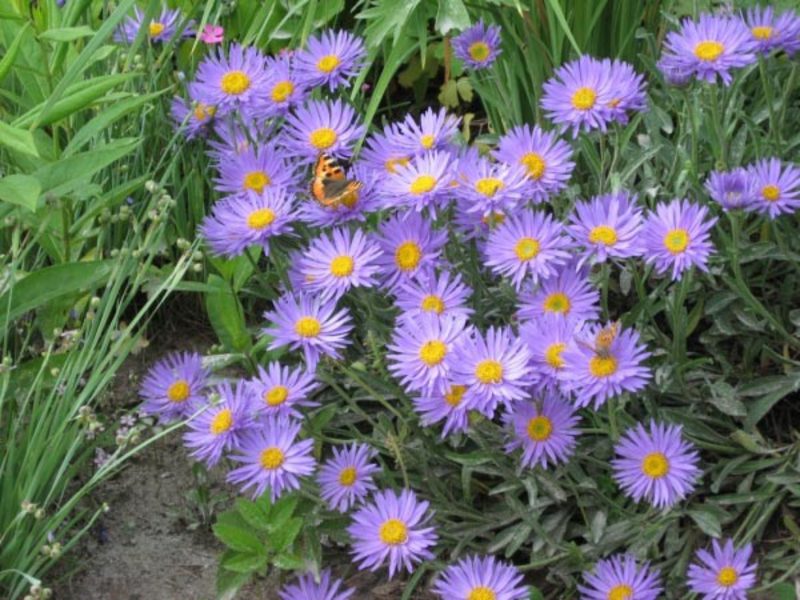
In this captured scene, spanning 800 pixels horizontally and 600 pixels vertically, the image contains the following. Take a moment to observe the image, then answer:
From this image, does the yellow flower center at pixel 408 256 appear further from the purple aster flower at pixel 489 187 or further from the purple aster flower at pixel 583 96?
the purple aster flower at pixel 583 96

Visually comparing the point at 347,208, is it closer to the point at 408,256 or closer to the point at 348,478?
the point at 408,256

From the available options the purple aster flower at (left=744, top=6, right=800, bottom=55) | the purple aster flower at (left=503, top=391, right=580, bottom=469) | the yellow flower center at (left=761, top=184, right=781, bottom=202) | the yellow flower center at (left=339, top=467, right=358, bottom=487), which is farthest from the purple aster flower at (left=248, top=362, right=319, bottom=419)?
the purple aster flower at (left=744, top=6, right=800, bottom=55)

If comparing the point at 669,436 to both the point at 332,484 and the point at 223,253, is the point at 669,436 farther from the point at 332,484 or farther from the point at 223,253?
the point at 223,253

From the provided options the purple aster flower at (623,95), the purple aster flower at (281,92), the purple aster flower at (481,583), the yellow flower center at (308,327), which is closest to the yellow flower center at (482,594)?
the purple aster flower at (481,583)

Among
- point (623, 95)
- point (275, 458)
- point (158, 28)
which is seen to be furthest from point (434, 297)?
point (158, 28)

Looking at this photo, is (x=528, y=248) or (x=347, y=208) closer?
(x=528, y=248)

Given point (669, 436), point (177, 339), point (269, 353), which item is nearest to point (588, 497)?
point (669, 436)
